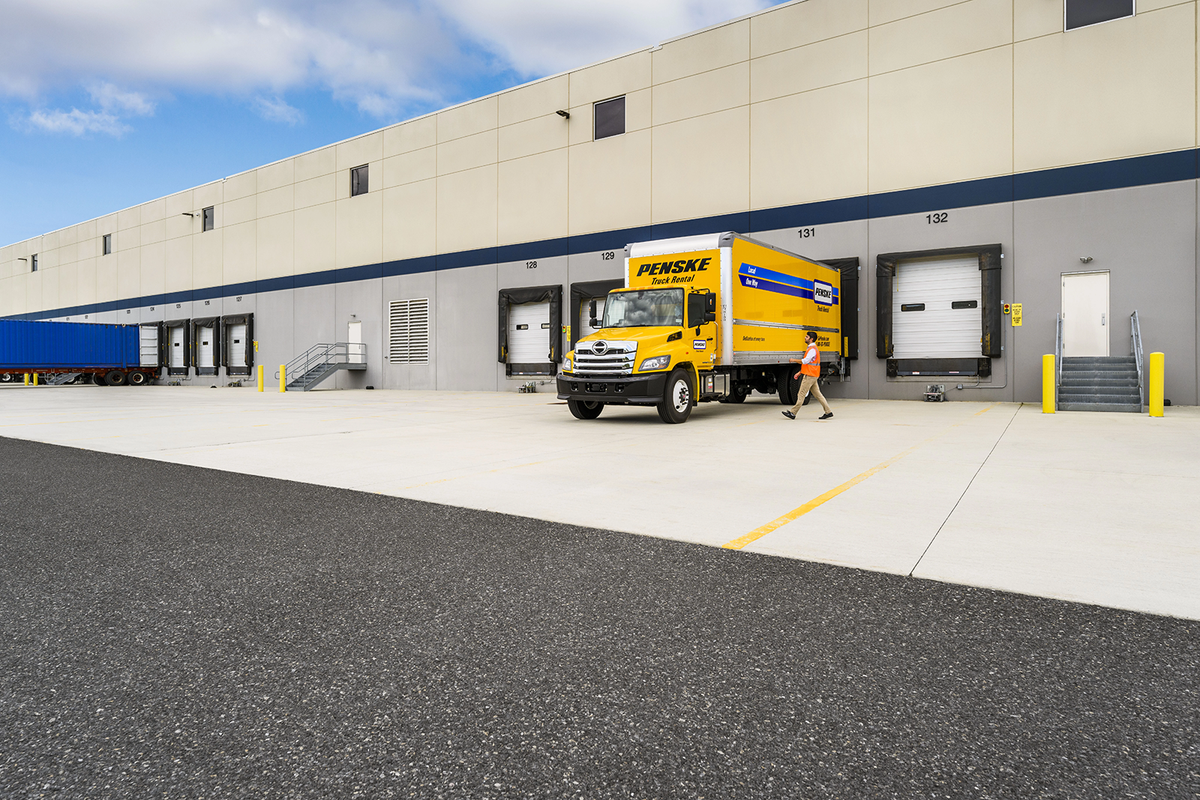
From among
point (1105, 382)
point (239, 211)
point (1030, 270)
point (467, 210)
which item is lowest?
point (1105, 382)

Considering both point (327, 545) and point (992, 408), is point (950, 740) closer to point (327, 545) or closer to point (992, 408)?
point (327, 545)

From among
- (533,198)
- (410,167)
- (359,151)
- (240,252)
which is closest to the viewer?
(533,198)

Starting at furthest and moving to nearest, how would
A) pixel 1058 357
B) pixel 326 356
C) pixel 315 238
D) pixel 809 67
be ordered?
1. pixel 315 238
2. pixel 326 356
3. pixel 809 67
4. pixel 1058 357

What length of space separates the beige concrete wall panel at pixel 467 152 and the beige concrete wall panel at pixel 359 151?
159 inches

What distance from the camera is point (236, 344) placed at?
128ft

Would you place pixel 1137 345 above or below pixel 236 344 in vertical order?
below

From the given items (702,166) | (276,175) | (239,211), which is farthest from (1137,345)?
(239,211)

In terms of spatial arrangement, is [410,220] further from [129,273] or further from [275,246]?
[129,273]

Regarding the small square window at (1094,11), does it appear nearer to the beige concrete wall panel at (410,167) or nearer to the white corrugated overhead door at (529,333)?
the white corrugated overhead door at (529,333)

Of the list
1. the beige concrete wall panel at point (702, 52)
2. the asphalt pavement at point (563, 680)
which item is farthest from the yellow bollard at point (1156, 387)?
the beige concrete wall panel at point (702, 52)

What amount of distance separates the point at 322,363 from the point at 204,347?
1349cm

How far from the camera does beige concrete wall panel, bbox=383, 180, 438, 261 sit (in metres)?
30.5

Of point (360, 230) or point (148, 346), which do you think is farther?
point (148, 346)

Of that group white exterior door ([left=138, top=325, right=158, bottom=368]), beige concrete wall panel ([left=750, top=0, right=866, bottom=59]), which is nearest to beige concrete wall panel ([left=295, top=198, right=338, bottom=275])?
white exterior door ([left=138, top=325, right=158, bottom=368])
